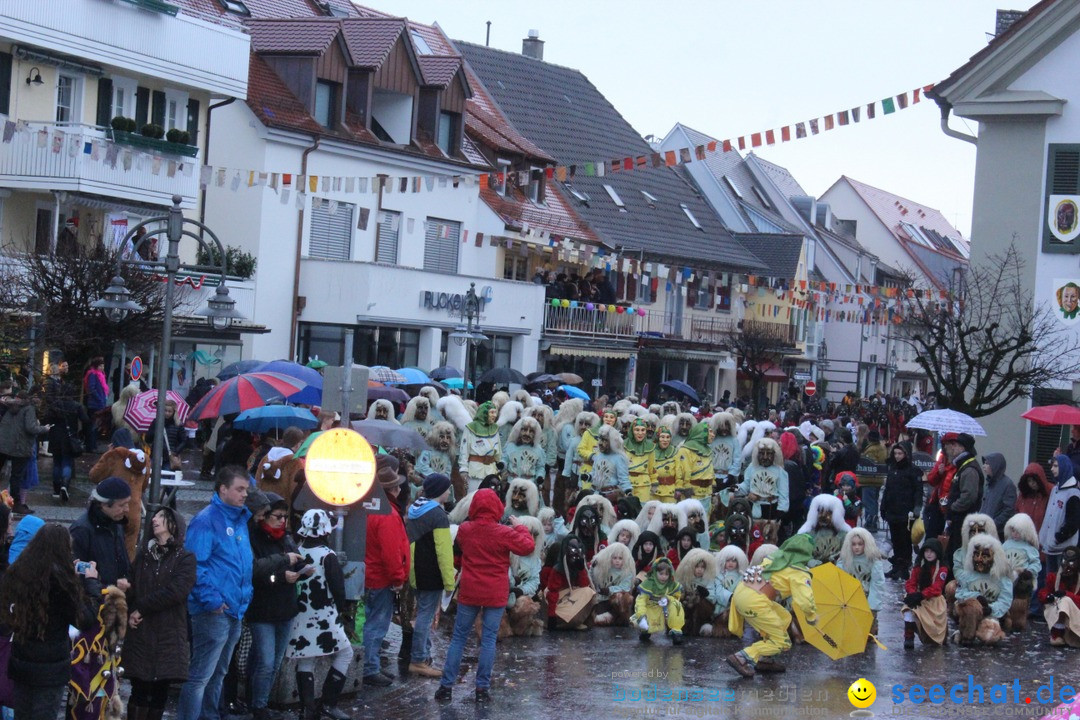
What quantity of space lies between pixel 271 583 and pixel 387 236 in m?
27.6

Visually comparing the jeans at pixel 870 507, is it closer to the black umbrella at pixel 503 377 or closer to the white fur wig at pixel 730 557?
the black umbrella at pixel 503 377

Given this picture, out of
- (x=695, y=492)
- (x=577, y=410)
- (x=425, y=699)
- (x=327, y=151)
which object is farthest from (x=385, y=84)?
(x=425, y=699)

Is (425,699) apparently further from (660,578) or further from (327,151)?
(327,151)

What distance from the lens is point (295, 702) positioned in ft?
36.4

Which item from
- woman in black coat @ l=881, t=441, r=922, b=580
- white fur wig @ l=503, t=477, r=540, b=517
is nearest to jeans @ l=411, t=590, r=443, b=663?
white fur wig @ l=503, t=477, r=540, b=517

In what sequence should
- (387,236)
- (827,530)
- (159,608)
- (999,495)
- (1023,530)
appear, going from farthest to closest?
1. (387,236)
2. (999,495)
3. (1023,530)
4. (827,530)
5. (159,608)

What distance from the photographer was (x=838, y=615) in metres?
13.3

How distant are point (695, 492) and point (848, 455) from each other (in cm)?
391

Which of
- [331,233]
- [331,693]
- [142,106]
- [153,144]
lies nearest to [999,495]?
[331,693]

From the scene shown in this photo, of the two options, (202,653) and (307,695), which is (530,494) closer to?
(307,695)

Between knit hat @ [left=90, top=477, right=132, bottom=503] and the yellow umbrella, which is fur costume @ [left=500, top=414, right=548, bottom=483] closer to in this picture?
the yellow umbrella

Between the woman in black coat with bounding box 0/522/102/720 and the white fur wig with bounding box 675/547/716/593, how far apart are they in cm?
746

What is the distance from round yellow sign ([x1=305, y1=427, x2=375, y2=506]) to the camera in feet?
33.2

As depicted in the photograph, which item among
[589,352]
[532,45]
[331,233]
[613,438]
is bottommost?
[613,438]
